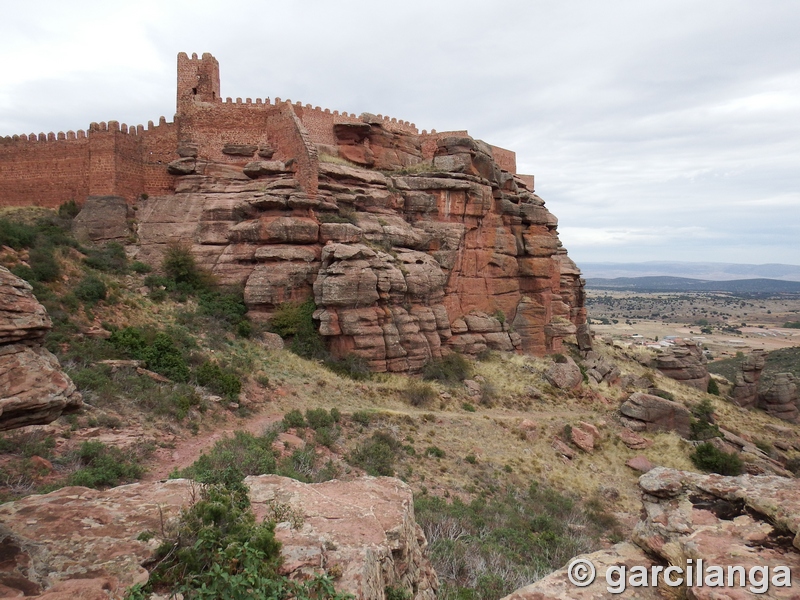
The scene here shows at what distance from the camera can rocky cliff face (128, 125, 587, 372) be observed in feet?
68.4

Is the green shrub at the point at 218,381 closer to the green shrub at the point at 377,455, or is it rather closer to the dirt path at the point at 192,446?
the dirt path at the point at 192,446

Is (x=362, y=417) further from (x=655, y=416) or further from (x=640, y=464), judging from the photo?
(x=655, y=416)

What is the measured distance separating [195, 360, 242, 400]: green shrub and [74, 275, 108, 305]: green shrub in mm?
5017

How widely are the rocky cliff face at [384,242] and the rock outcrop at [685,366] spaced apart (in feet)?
37.2

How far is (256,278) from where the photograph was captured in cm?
2095

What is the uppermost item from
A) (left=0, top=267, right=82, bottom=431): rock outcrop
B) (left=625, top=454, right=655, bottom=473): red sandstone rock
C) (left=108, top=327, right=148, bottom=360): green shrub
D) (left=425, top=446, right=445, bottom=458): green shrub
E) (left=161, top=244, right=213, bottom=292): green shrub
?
(left=161, top=244, right=213, bottom=292): green shrub

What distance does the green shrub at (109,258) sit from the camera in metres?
20.0

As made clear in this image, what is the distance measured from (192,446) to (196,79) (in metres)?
19.9

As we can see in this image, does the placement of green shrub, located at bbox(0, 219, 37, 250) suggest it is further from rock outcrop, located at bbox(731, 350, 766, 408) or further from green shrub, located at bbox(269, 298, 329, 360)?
rock outcrop, located at bbox(731, 350, 766, 408)

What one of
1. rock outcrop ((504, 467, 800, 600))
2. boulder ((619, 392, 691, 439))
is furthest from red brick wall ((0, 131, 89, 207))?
boulder ((619, 392, 691, 439))

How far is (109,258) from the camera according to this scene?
20750mm

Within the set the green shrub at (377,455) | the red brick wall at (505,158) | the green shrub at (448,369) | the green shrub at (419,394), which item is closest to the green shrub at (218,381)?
the green shrub at (377,455)

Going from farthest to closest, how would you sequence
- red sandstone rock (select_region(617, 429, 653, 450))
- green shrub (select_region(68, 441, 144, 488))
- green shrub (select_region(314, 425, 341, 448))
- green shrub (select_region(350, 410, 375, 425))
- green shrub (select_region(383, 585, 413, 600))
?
red sandstone rock (select_region(617, 429, 653, 450)), green shrub (select_region(350, 410, 375, 425)), green shrub (select_region(314, 425, 341, 448)), green shrub (select_region(68, 441, 144, 488)), green shrub (select_region(383, 585, 413, 600))

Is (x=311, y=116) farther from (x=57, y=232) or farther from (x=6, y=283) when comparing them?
(x=6, y=283)
